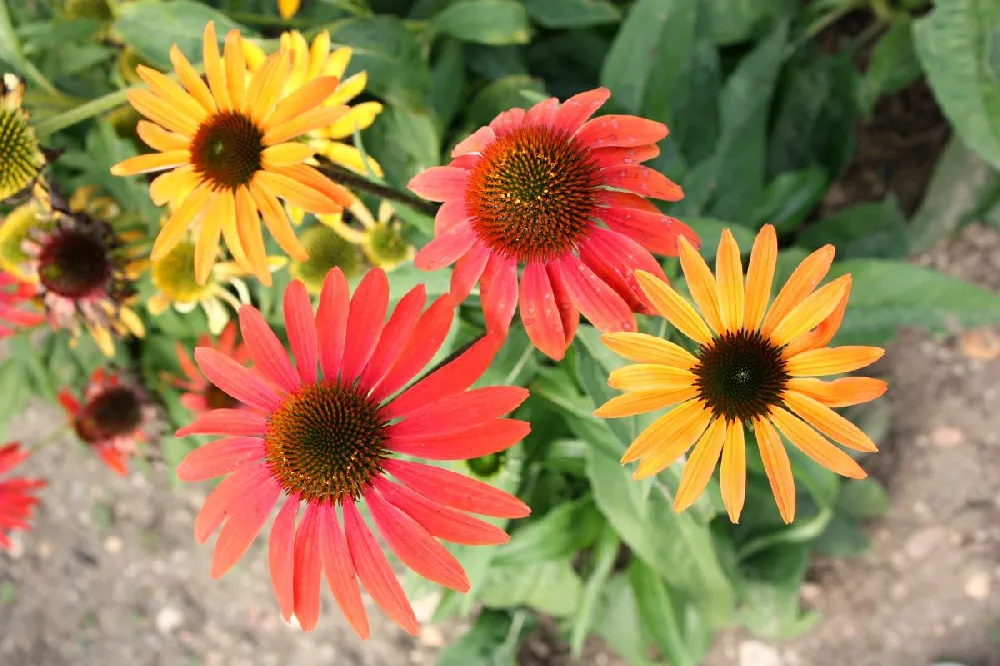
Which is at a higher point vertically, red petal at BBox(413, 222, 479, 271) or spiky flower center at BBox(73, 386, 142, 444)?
red petal at BBox(413, 222, 479, 271)

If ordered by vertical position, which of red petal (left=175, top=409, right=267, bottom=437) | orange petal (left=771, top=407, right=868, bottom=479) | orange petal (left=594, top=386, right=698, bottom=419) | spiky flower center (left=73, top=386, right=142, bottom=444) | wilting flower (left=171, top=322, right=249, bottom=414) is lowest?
spiky flower center (left=73, top=386, right=142, bottom=444)

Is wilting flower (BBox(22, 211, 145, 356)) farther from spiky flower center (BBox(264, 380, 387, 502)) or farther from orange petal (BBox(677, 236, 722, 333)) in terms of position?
orange petal (BBox(677, 236, 722, 333))

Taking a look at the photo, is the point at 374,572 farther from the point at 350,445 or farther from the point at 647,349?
the point at 647,349

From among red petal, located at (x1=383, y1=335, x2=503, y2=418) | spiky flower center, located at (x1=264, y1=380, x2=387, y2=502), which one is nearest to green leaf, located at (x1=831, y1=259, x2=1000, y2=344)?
red petal, located at (x1=383, y1=335, x2=503, y2=418)

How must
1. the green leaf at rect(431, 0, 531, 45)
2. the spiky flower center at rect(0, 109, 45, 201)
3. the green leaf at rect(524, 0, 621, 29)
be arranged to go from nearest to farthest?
the spiky flower center at rect(0, 109, 45, 201)
the green leaf at rect(431, 0, 531, 45)
the green leaf at rect(524, 0, 621, 29)

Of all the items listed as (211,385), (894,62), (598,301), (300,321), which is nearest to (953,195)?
(894,62)

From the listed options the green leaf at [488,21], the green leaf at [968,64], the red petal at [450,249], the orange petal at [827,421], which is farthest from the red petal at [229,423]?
the green leaf at [968,64]

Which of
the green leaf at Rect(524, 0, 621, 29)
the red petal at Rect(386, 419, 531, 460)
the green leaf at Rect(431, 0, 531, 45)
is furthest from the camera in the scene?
the green leaf at Rect(524, 0, 621, 29)

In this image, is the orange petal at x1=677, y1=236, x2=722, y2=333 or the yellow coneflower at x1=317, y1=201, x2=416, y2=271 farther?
Answer: the yellow coneflower at x1=317, y1=201, x2=416, y2=271
